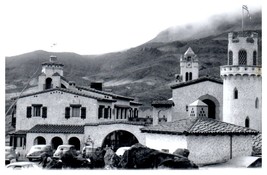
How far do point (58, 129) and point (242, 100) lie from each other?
11351mm

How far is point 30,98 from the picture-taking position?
102ft

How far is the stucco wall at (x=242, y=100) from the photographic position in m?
25.8

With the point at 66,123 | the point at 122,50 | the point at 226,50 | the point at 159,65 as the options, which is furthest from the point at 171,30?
the point at 159,65

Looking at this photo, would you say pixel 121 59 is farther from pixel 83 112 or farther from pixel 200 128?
pixel 200 128

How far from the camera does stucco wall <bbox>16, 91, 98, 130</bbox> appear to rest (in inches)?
1201

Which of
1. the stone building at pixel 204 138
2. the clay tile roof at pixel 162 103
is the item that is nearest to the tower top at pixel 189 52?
the clay tile roof at pixel 162 103

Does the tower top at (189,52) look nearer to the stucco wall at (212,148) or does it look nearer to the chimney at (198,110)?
the chimney at (198,110)

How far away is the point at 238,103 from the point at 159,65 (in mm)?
10492

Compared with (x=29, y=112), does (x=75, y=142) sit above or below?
below

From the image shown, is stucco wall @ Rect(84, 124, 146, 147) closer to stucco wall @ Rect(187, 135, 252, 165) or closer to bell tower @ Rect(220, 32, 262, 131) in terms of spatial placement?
bell tower @ Rect(220, 32, 262, 131)

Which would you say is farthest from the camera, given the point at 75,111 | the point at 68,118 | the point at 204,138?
the point at 75,111

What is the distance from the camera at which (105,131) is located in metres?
29.6

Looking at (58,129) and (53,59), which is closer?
(53,59)

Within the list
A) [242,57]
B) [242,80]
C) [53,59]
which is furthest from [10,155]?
[242,57]
